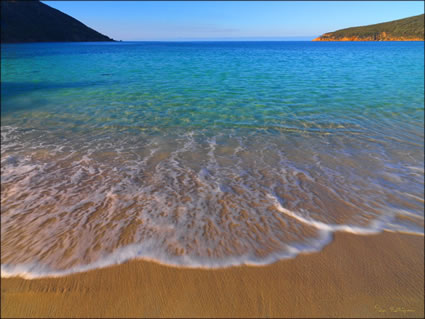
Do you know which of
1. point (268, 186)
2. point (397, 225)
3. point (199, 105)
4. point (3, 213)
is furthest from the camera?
point (199, 105)

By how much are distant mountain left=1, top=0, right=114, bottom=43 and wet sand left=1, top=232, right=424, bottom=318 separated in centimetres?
10773

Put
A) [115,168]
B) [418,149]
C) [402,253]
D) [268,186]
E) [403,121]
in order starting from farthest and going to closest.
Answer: [403,121] < [418,149] < [115,168] < [268,186] < [402,253]

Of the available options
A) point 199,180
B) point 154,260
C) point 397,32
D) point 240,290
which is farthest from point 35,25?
point 397,32

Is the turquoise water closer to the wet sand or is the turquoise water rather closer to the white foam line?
the white foam line

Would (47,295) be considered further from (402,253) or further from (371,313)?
(402,253)

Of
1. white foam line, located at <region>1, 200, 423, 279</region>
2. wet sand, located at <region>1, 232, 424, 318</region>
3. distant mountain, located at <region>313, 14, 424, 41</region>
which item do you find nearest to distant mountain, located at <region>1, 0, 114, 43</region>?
white foam line, located at <region>1, 200, 423, 279</region>

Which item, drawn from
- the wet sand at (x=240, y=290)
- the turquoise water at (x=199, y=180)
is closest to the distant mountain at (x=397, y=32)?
the turquoise water at (x=199, y=180)

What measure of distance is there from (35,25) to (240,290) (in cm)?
14179

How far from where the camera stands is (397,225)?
3617mm

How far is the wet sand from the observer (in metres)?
2.39

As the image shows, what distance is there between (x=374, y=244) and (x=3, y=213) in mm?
5355

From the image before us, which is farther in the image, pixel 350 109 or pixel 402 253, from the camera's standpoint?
pixel 350 109

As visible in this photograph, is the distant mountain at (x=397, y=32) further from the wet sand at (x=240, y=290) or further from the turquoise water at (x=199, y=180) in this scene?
the wet sand at (x=240, y=290)

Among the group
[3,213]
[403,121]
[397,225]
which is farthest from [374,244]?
[403,121]
